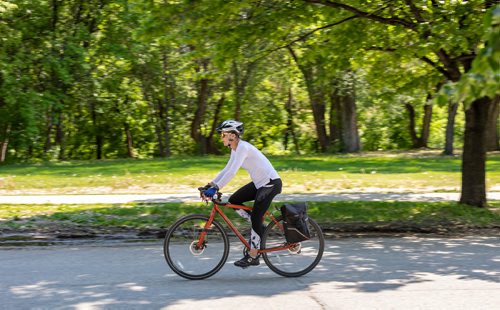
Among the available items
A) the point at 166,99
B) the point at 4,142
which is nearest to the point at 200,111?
the point at 166,99

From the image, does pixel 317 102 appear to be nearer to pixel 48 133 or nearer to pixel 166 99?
pixel 166 99

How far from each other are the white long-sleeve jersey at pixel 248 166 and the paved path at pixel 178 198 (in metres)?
6.85

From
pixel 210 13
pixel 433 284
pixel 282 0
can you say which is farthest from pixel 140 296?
pixel 282 0

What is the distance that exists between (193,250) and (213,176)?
11.8 meters

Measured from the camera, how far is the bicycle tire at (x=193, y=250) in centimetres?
737

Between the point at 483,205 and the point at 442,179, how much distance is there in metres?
6.27

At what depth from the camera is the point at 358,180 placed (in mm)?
18531

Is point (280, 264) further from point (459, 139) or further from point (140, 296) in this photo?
point (459, 139)

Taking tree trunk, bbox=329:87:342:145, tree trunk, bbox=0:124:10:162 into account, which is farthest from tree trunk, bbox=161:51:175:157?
tree trunk, bbox=329:87:342:145

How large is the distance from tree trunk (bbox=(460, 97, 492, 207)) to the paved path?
187 centimetres

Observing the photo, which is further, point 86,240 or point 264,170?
point 86,240

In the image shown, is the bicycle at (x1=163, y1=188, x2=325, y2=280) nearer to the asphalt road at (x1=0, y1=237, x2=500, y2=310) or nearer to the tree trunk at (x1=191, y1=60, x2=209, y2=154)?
the asphalt road at (x1=0, y1=237, x2=500, y2=310)

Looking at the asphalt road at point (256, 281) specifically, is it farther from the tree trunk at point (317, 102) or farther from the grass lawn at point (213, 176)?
the tree trunk at point (317, 102)

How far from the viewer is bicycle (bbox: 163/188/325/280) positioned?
7.39m
